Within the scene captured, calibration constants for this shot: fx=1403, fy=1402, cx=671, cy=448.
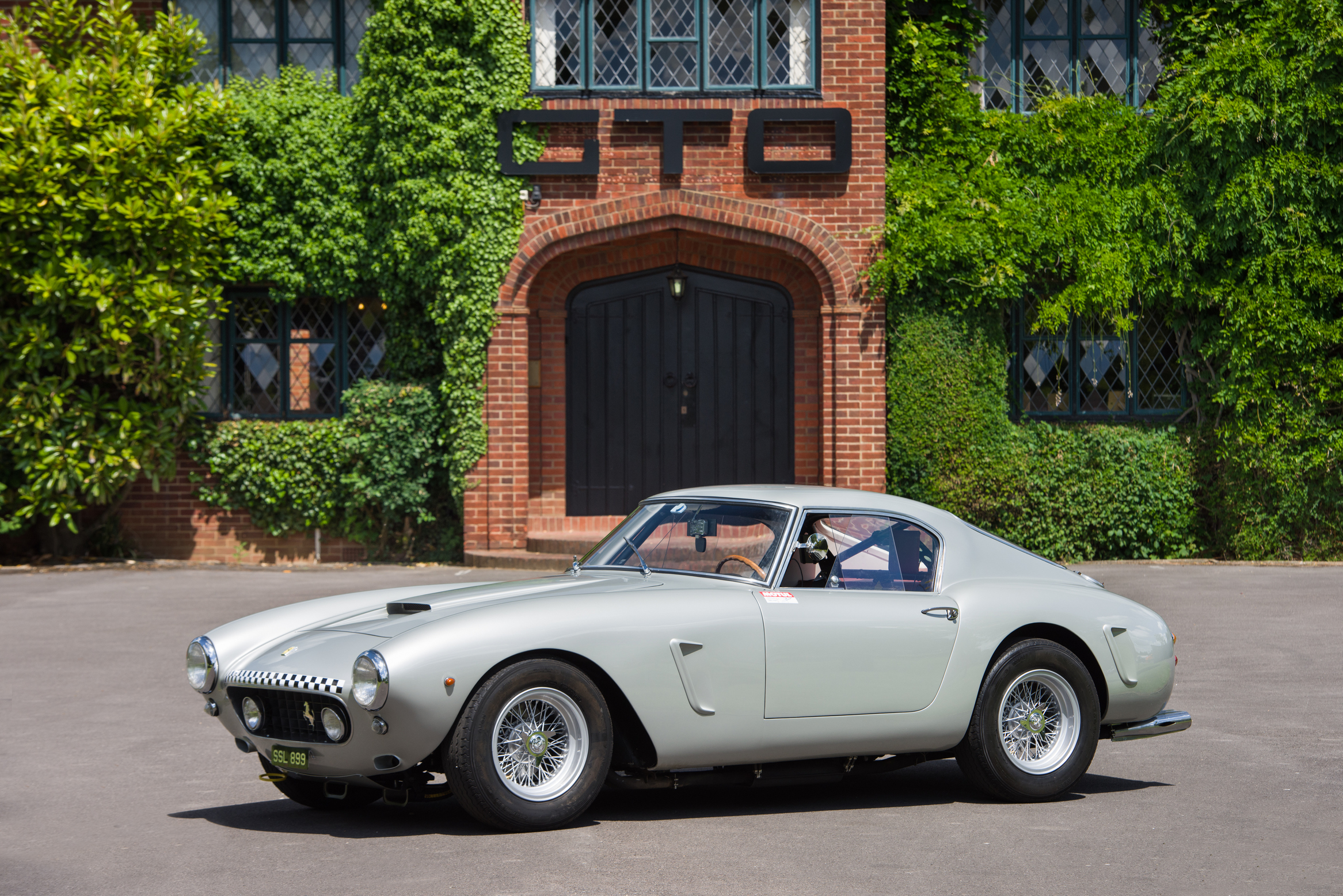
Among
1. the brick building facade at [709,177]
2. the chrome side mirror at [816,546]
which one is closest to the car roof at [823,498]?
the chrome side mirror at [816,546]

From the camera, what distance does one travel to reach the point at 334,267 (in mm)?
16188

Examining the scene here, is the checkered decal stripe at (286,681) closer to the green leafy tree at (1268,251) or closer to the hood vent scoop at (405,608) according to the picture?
the hood vent scoop at (405,608)

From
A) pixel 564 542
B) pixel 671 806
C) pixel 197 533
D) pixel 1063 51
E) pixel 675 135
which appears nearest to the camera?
pixel 671 806

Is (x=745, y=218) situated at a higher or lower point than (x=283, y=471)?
higher

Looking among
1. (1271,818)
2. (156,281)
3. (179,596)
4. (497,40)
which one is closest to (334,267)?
(156,281)

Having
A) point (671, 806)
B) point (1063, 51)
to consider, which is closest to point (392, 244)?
point (1063, 51)

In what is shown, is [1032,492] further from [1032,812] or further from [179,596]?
[1032,812]

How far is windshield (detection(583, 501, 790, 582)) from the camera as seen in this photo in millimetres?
6023

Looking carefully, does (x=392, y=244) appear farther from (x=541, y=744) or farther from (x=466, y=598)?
(x=541, y=744)

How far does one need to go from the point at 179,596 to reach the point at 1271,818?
1044 centimetres

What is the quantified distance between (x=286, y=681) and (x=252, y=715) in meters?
0.30

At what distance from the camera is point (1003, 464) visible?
51.2 ft

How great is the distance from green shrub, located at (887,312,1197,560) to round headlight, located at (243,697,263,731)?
11.2 metres

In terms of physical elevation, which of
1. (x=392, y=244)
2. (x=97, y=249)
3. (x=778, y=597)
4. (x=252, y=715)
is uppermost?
(x=392, y=244)
